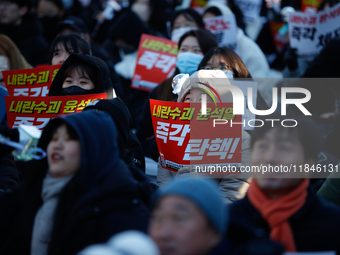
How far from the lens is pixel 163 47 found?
6.42 m

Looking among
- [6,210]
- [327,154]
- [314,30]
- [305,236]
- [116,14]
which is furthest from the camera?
[116,14]

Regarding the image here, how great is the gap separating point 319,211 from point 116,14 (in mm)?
7168

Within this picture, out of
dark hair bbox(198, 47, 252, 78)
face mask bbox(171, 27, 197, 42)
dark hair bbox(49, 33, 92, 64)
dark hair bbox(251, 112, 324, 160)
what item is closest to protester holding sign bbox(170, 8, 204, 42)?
face mask bbox(171, 27, 197, 42)

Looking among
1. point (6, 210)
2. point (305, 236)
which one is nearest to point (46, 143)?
point (6, 210)

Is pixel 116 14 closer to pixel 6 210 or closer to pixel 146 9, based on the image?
pixel 146 9

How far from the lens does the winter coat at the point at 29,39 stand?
705 cm

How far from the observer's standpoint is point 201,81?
4.05 metres

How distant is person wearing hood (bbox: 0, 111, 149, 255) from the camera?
2703 millimetres

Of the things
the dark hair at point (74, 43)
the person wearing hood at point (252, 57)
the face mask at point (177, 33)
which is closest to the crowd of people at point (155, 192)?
the dark hair at point (74, 43)

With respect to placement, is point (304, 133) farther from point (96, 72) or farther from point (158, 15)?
point (158, 15)

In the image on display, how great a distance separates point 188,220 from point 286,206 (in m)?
0.65

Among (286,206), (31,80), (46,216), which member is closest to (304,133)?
(286,206)

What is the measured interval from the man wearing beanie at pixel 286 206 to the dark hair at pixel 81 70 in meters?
2.14

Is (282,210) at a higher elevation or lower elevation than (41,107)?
lower
